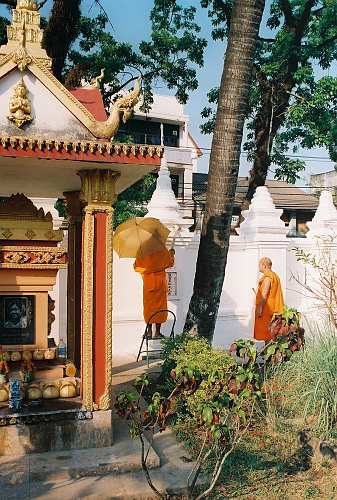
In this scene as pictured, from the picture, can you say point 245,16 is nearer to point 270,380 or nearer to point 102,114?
point 102,114

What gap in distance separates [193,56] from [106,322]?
9534mm

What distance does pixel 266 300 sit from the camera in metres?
8.61

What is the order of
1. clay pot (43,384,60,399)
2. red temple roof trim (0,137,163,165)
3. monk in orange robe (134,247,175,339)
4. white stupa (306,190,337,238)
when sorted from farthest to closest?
white stupa (306,190,337,238), monk in orange robe (134,247,175,339), clay pot (43,384,60,399), red temple roof trim (0,137,163,165)

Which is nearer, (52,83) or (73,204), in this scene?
(52,83)

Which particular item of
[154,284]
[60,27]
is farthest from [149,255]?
[60,27]

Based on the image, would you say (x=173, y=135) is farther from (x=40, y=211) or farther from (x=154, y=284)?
(x=40, y=211)

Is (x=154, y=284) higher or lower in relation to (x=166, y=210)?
lower

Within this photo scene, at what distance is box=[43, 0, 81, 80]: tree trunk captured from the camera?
1048 cm

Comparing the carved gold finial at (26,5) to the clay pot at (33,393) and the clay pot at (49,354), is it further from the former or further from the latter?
the clay pot at (33,393)

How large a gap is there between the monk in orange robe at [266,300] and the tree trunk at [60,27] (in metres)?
5.79

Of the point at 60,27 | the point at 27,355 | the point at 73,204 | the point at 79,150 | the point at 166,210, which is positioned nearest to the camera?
the point at 79,150

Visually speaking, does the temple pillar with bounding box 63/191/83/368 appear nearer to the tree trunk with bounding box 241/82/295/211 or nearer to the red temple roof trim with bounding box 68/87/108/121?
the red temple roof trim with bounding box 68/87/108/121

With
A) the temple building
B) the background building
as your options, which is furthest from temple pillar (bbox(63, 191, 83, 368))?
the background building

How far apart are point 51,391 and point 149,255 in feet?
11.5
